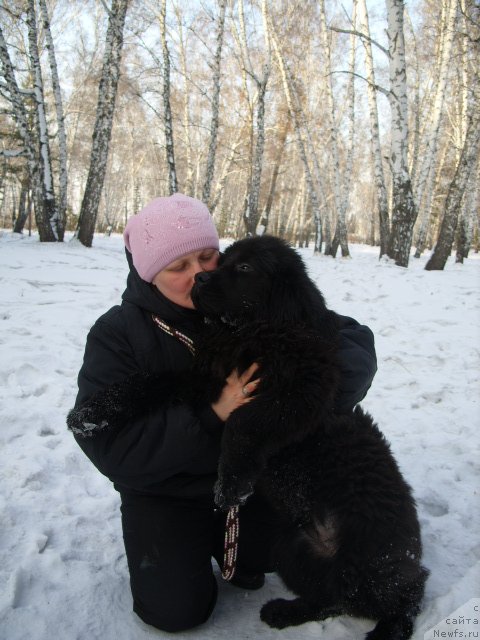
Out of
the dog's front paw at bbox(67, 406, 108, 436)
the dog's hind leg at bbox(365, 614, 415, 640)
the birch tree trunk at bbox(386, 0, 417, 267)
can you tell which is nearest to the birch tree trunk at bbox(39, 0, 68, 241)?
the birch tree trunk at bbox(386, 0, 417, 267)

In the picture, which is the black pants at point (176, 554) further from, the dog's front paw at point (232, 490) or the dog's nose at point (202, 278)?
the dog's nose at point (202, 278)

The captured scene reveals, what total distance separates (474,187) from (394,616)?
15.3m

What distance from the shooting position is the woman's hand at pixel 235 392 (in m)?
1.55

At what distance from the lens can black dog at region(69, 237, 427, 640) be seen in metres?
1.43

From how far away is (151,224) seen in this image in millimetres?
1812

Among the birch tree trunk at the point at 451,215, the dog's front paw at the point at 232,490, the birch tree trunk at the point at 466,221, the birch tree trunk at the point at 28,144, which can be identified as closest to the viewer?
the dog's front paw at the point at 232,490

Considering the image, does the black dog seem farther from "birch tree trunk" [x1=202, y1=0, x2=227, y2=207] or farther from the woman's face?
"birch tree trunk" [x1=202, y1=0, x2=227, y2=207]

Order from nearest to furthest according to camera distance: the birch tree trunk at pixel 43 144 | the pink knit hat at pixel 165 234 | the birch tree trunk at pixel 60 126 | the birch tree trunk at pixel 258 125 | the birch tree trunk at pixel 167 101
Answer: the pink knit hat at pixel 165 234 → the birch tree trunk at pixel 43 144 → the birch tree trunk at pixel 60 126 → the birch tree trunk at pixel 167 101 → the birch tree trunk at pixel 258 125

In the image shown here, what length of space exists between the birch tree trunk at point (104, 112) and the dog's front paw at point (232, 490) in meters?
9.91

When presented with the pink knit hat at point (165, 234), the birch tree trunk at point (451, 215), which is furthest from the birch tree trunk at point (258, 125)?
the pink knit hat at point (165, 234)

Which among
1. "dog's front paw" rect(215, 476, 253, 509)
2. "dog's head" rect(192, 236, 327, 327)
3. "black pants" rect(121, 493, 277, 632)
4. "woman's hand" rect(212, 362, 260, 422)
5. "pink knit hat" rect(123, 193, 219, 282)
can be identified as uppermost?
"pink knit hat" rect(123, 193, 219, 282)

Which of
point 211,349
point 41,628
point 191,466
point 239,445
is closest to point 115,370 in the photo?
point 211,349

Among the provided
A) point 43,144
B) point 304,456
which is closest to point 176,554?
point 304,456

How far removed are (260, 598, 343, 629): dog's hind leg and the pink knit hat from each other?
56.9 inches
